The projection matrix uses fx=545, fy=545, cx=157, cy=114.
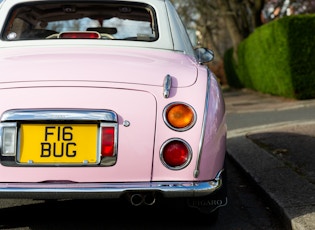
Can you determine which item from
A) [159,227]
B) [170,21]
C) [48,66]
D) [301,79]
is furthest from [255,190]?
[301,79]

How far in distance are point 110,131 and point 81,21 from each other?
192 cm

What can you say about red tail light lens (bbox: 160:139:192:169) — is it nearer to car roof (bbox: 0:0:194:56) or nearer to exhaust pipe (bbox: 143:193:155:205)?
exhaust pipe (bbox: 143:193:155:205)

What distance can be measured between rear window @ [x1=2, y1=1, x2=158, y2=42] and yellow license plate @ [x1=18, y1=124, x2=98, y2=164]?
1.34 meters

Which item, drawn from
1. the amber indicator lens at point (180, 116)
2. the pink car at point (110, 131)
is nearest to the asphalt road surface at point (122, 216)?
the pink car at point (110, 131)

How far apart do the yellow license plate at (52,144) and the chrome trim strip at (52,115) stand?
0.14ft

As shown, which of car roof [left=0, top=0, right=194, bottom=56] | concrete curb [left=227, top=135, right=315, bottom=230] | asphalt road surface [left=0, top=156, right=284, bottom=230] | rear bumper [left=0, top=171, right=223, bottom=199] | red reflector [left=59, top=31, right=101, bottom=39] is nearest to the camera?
rear bumper [left=0, top=171, right=223, bottom=199]

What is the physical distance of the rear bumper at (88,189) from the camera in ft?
9.72

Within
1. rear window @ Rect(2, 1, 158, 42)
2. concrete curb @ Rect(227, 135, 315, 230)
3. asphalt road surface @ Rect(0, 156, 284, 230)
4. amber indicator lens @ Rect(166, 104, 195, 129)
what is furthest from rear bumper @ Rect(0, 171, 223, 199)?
rear window @ Rect(2, 1, 158, 42)

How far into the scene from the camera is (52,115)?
2.99 meters

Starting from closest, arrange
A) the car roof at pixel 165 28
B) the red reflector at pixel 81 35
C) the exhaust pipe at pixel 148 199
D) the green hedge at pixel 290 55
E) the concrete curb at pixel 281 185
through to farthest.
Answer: the exhaust pipe at pixel 148 199
the concrete curb at pixel 281 185
the car roof at pixel 165 28
the red reflector at pixel 81 35
the green hedge at pixel 290 55

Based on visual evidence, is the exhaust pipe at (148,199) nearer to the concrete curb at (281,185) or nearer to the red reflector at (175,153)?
the red reflector at (175,153)

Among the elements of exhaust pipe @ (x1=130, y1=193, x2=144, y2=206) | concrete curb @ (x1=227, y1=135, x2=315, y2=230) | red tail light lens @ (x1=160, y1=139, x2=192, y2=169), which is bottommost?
concrete curb @ (x1=227, y1=135, x2=315, y2=230)

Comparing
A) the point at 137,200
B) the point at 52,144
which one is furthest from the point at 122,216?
the point at 52,144

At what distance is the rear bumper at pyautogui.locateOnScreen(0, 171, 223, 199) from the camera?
9.72 feet
